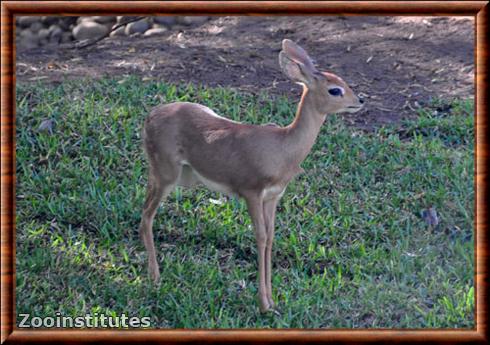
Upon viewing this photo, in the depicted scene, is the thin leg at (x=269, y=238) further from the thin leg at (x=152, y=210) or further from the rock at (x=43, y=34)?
the rock at (x=43, y=34)

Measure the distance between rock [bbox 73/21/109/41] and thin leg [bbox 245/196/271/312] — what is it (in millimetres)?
4284

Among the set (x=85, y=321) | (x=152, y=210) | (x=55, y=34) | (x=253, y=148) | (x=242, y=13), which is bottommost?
(x=85, y=321)

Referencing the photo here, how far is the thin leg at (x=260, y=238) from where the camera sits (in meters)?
5.93

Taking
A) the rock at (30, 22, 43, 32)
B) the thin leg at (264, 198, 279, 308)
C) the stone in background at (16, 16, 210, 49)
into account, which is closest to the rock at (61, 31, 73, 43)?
the stone in background at (16, 16, 210, 49)

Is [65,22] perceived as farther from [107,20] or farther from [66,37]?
[107,20]

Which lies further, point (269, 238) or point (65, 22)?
point (65, 22)

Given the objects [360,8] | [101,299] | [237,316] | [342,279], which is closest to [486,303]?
[342,279]

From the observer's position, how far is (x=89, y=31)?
9.66 m

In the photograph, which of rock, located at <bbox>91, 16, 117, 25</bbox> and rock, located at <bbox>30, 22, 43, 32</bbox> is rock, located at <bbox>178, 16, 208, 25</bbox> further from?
rock, located at <bbox>30, 22, 43, 32</bbox>

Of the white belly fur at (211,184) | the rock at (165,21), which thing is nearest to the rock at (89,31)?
the rock at (165,21)

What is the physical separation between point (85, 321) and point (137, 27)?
4409mm

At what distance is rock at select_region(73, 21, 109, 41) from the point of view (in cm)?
963

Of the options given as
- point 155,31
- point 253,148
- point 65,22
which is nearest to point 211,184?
point 253,148

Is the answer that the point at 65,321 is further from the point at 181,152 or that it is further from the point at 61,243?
the point at 181,152
